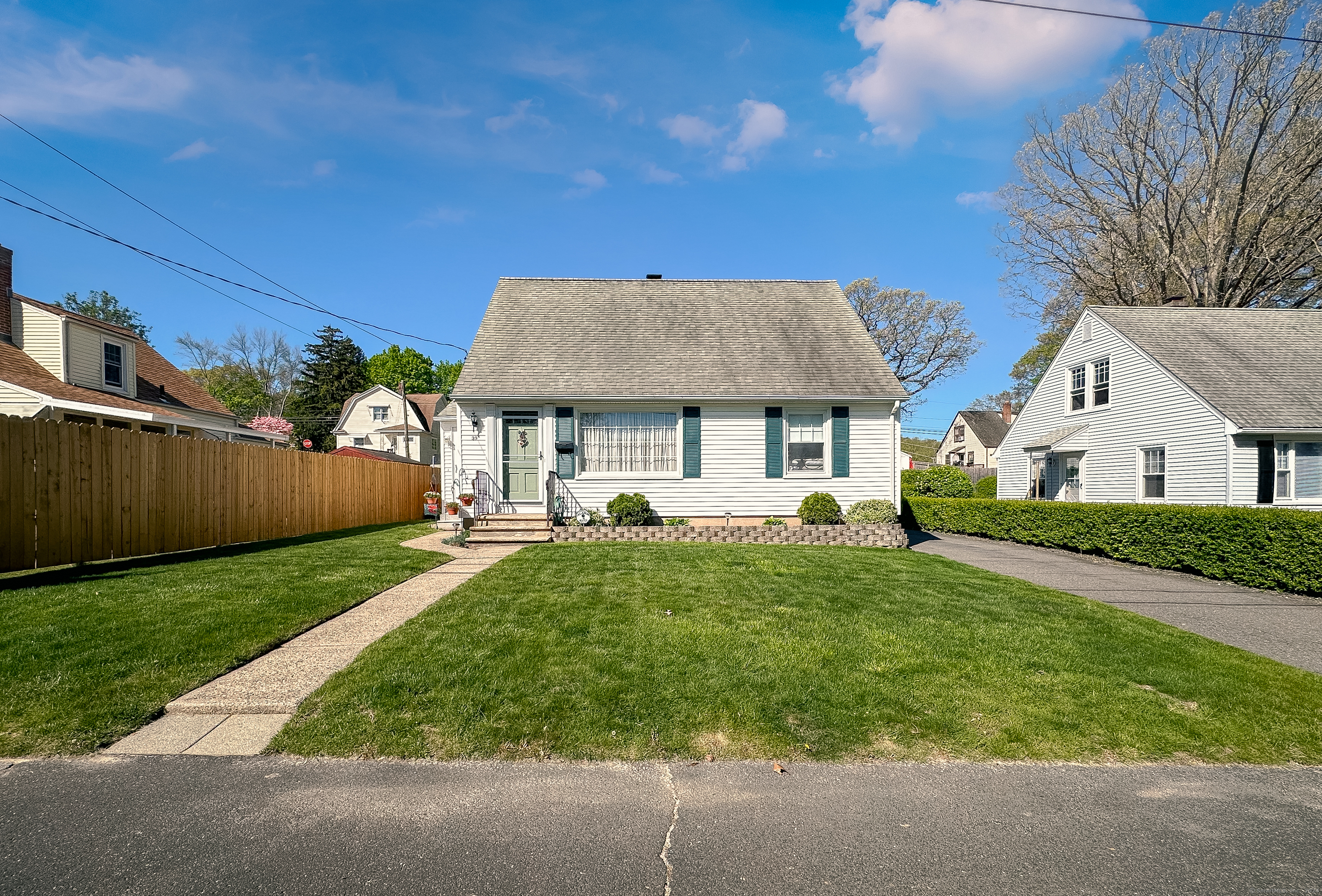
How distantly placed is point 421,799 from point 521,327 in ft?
45.1

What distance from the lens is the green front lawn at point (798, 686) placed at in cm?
391

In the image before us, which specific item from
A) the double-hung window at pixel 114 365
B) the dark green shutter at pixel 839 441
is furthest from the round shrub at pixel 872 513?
the double-hung window at pixel 114 365

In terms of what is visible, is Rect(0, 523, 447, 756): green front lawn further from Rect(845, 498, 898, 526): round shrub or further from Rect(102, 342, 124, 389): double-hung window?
Rect(102, 342, 124, 389): double-hung window

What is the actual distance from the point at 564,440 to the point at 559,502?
1433mm

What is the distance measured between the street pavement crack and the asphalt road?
0.06 ft

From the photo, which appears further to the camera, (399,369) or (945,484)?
(399,369)

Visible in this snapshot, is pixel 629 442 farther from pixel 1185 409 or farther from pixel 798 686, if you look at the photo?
pixel 1185 409

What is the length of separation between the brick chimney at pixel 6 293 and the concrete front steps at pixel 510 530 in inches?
612

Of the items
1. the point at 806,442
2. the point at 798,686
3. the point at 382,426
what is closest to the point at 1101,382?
the point at 806,442

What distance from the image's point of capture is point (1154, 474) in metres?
17.0

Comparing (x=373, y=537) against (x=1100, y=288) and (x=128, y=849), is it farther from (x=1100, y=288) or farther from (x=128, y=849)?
(x=1100, y=288)

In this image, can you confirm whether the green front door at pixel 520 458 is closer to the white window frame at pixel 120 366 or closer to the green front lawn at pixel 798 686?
the green front lawn at pixel 798 686

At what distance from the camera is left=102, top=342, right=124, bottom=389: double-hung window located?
18.5 metres

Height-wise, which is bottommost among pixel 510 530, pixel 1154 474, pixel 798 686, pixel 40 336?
pixel 798 686
